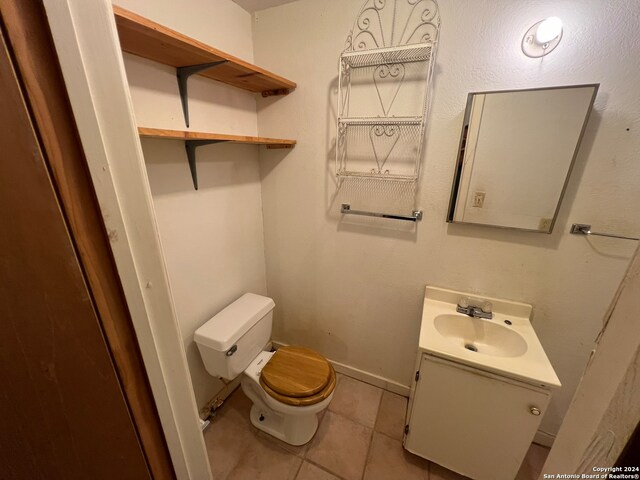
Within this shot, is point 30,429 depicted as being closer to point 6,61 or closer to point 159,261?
point 159,261

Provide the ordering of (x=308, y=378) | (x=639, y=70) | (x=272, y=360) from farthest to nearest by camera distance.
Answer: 1. (x=272, y=360)
2. (x=308, y=378)
3. (x=639, y=70)

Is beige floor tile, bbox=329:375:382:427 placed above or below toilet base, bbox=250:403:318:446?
below

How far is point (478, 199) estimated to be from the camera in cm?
119

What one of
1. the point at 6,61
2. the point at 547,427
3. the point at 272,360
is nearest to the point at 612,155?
the point at 547,427

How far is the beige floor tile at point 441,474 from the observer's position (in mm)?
1240

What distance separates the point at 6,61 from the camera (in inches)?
11.8

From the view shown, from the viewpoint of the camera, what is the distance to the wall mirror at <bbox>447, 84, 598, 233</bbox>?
3.26 ft

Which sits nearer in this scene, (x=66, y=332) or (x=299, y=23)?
(x=66, y=332)

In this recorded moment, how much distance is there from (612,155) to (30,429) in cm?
185

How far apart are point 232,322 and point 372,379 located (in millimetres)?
1064

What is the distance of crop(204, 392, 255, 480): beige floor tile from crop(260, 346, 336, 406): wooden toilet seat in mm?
410

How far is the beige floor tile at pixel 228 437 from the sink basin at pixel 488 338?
3.73 feet

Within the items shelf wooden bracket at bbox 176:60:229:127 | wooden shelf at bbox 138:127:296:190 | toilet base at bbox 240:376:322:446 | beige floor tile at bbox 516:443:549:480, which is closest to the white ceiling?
shelf wooden bracket at bbox 176:60:229:127

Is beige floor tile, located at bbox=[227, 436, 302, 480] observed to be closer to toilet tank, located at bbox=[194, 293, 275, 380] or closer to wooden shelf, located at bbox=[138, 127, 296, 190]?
toilet tank, located at bbox=[194, 293, 275, 380]
